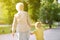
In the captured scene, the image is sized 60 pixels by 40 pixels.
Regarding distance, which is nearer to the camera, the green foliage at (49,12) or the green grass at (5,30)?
the green grass at (5,30)

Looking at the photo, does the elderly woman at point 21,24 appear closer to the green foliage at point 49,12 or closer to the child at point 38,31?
the child at point 38,31

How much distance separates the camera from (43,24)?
7.66 feet

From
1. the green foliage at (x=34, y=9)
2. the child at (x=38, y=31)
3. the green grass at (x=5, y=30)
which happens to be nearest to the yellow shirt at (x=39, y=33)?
the child at (x=38, y=31)

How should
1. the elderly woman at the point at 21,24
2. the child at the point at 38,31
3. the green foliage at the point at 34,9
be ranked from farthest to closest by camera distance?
the green foliage at the point at 34,9, the child at the point at 38,31, the elderly woman at the point at 21,24

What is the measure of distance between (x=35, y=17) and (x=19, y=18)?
1.48 ft

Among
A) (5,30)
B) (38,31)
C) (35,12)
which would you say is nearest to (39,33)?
(38,31)

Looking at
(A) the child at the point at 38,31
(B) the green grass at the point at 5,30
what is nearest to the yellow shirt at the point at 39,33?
(A) the child at the point at 38,31

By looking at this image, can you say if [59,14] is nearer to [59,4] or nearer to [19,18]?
[59,4]

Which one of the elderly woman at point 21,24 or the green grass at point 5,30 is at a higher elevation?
the elderly woman at point 21,24

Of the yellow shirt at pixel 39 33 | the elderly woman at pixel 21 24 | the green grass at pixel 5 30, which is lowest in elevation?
the yellow shirt at pixel 39 33

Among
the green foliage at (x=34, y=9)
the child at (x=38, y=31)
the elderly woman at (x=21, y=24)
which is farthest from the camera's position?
the green foliage at (x=34, y=9)

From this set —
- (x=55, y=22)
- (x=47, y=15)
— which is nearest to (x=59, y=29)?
(x=55, y=22)

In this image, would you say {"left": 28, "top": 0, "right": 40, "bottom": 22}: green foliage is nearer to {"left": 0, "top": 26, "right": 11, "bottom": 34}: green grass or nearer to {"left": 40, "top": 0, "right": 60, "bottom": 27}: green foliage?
{"left": 40, "top": 0, "right": 60, "bottom": 27}: green foliage

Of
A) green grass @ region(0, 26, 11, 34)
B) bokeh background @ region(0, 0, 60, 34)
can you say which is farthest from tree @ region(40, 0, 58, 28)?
green grass @ region(0, 26, 11, 34)
